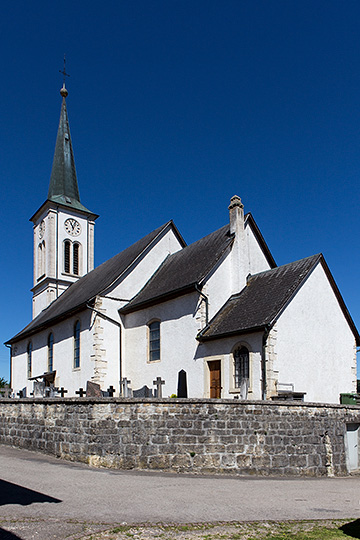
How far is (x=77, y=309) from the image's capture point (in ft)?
81.8

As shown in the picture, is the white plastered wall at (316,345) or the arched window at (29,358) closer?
the white plastered wall at (316,345)

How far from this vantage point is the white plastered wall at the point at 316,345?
1725 centimetres

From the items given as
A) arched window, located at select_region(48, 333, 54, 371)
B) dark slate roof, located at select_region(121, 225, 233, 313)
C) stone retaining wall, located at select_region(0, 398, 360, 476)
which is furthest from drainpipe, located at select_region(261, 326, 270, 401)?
arched window, located at select_region(48, 333, 54, 371)

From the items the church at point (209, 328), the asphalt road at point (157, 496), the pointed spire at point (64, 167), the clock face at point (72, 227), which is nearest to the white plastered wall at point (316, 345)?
the church at point (209, 328)

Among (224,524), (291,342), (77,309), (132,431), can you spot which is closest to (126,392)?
(132,431)

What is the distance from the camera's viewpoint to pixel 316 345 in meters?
18.3

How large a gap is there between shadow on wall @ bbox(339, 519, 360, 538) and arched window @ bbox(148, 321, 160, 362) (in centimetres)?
1466

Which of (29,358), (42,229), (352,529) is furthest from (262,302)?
(42,229)

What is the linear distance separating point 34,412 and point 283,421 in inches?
276

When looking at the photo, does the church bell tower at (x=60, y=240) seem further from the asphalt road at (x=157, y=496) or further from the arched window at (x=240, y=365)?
the asphalt road at (x=157, y=496)

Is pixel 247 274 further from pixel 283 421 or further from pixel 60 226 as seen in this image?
pixel 60 226

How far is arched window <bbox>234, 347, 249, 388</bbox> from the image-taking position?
1750 centimetres

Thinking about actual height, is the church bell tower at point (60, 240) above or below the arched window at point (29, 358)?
above

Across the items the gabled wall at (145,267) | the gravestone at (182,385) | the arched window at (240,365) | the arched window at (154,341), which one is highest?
the gabled wall at (145,267)
